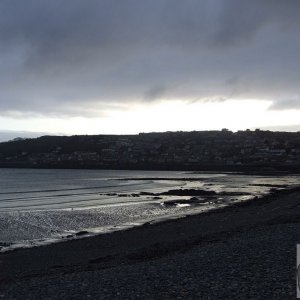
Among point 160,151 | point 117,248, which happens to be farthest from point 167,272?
point 160,151

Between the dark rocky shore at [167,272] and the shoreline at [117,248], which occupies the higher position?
the dark rocky shore at [167,272]

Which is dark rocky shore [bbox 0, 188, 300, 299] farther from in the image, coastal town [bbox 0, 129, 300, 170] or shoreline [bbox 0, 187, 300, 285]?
coastal town [bbox 0, 129, 300, 170]

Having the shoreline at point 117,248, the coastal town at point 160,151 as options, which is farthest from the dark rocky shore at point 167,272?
the coastal town at point 160,151

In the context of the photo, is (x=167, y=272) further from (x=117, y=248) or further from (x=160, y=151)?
(x=160, y=151)

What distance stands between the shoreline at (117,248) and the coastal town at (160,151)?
3533 inches

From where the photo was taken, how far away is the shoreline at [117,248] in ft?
52.5

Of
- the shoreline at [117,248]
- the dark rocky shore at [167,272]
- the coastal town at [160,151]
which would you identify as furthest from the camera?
the coastal town at [160,151]

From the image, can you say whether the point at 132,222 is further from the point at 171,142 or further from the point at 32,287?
the point at 171,142

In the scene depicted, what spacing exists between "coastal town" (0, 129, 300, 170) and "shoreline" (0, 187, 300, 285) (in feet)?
294

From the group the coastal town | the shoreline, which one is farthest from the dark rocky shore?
the coastal town

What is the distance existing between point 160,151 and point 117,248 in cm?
13621

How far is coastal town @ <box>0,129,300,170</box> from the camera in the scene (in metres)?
132

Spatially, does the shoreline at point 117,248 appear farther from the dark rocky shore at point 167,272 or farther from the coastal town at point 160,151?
the coastal town at point 160,151

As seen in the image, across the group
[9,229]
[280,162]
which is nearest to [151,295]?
[9,229]
